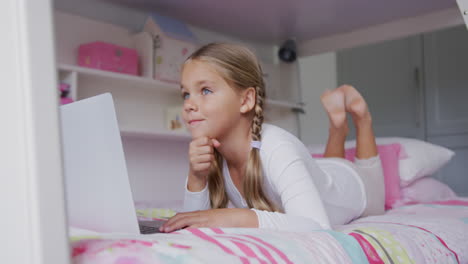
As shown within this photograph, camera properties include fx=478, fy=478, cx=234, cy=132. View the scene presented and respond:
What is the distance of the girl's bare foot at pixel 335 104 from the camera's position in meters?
1.47

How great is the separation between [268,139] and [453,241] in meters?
0.41

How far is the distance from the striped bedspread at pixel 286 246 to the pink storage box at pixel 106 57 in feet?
4.21

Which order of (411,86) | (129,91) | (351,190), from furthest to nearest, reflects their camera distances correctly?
(411,86), (129,91), (351,190)

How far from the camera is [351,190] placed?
49.0 inches

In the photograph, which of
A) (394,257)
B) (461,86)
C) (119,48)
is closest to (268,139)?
(394,257)

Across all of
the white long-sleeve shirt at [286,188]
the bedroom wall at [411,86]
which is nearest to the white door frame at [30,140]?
the white long-sleeve shirt at [286,188]

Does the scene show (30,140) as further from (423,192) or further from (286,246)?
(423,192)

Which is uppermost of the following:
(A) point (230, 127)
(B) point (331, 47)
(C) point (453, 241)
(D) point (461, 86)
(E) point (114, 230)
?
(B) point (331, 47)

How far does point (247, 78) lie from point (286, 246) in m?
0.46

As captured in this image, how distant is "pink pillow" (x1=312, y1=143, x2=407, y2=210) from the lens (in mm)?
1595

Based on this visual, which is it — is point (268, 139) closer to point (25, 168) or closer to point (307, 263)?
point (307, 263)

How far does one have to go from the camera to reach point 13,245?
0.37 metres

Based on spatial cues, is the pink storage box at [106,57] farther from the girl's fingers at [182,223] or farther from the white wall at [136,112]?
the girl's fingers at [182,223]

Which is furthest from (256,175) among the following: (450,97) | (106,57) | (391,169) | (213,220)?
(450,97)
